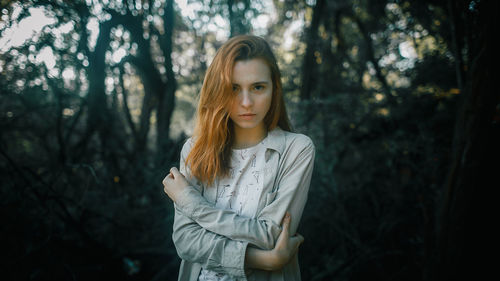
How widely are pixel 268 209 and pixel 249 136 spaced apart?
567 mm

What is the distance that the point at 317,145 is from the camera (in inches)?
169

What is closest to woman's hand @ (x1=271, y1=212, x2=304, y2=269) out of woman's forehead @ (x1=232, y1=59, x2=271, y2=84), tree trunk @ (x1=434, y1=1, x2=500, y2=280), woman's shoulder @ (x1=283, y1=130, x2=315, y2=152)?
woman's shoulder @ (x1=283, y1=130, x2=315, y2=152)

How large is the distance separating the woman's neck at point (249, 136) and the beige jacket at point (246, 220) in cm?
11

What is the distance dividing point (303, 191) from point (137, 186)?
9.64 feet

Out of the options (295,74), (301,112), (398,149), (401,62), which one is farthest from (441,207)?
(295,74)

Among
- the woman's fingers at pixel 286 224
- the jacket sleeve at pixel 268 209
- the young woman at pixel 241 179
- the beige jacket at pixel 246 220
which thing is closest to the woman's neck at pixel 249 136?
the young woman at pixel 241 179

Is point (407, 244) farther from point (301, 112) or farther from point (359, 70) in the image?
point (359, 70)

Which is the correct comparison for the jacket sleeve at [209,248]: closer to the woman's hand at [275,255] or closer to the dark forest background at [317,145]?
the woman's hand at [275,255]

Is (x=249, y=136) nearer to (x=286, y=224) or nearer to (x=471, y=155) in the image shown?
(x=286, y=224)

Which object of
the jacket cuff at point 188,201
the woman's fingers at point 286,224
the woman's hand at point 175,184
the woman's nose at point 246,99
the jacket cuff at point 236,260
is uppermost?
the woman's nose at point 246,99

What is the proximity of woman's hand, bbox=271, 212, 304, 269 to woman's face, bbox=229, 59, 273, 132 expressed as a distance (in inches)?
25.5

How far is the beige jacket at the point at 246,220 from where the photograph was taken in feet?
4.74

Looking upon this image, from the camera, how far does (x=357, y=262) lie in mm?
3158

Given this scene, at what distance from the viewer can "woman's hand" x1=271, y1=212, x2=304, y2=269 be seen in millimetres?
1408
